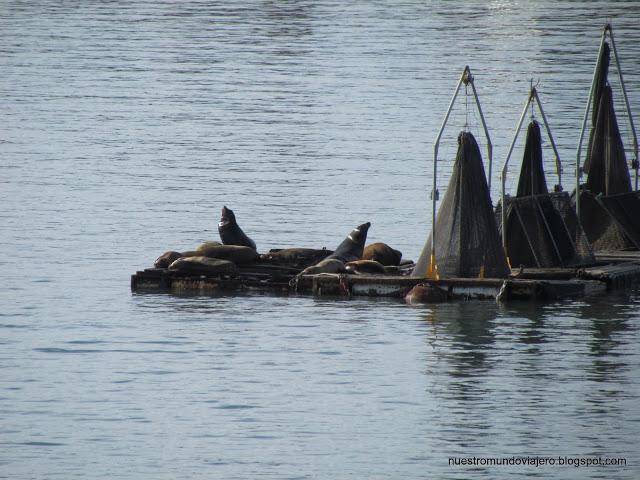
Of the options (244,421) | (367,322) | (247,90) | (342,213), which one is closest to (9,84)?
(247,90)

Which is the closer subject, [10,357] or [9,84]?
[10,357]

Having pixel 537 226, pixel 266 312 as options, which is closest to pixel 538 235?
pixel 537 226

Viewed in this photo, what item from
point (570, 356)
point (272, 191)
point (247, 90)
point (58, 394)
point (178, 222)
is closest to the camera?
point (58, 394)

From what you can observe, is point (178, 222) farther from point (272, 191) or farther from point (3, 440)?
point (3, 440)

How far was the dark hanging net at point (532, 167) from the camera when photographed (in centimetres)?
3384

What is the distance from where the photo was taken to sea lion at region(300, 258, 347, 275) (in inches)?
1318

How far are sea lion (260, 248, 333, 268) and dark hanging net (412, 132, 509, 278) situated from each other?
3272 millimetres

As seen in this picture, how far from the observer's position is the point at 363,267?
33750mm

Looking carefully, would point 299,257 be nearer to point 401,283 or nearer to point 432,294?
point 401,283

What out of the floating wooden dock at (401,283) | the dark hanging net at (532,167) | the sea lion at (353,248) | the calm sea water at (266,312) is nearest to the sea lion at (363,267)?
the floating wooden dock at (401,283)

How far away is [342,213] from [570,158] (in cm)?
1172

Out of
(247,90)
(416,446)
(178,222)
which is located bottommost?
(416,446)

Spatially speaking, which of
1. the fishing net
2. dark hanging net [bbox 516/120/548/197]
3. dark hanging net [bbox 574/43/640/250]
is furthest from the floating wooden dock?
dark hanging net [bbox 516/120/548/197]

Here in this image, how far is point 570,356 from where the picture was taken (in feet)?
94.2
